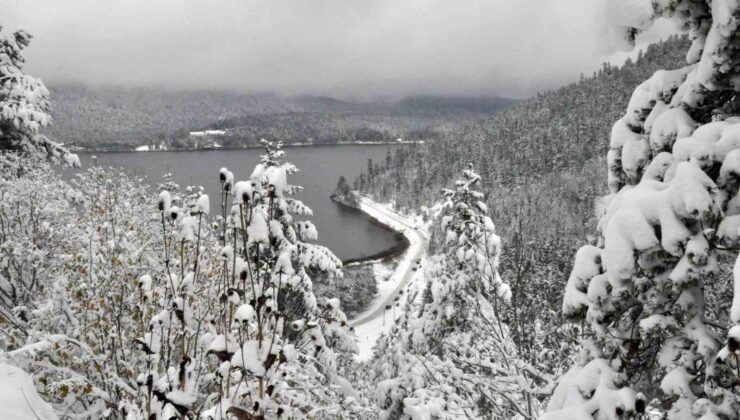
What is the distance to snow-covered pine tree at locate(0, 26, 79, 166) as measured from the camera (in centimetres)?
1037

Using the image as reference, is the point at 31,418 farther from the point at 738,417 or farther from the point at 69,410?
the point at 738,417

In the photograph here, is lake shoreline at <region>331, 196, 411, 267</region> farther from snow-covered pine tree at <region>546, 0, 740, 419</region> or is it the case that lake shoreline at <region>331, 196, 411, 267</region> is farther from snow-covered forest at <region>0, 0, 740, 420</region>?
snow-covered pine tree at <region>546, 0, 740, 419</region>

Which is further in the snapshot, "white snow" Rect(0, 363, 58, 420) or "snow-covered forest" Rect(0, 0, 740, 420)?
"white snow" Rect(0, 363, 58, 420)

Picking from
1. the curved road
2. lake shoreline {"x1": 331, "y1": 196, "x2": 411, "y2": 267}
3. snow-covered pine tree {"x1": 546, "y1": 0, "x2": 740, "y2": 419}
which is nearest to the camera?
snow-covered pine tree {"x1": 546, "y1": 0, "x2": 740, "y2": 419}

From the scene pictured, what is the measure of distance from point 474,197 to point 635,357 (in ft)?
31.1

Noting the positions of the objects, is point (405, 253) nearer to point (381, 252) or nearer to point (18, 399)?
point (381, 252)

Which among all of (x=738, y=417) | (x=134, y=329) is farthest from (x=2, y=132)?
(x=738, y=417)

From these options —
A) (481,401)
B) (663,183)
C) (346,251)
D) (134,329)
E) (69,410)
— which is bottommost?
(346,251)

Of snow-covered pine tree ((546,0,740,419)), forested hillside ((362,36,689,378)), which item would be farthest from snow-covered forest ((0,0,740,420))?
forested hillside ((362,36,689,378))

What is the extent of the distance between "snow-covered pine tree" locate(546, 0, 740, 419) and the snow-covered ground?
28.9 m

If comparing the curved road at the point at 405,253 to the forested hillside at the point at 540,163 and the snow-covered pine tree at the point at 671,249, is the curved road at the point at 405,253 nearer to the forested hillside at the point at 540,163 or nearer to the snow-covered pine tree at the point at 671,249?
the forested hillside at the point at 540,163

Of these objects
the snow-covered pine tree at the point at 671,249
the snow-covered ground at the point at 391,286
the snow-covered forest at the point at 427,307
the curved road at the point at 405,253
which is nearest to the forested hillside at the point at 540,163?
the curved road at the point at 405,253

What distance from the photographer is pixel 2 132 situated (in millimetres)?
11391

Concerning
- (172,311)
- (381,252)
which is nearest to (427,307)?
(172,311)
